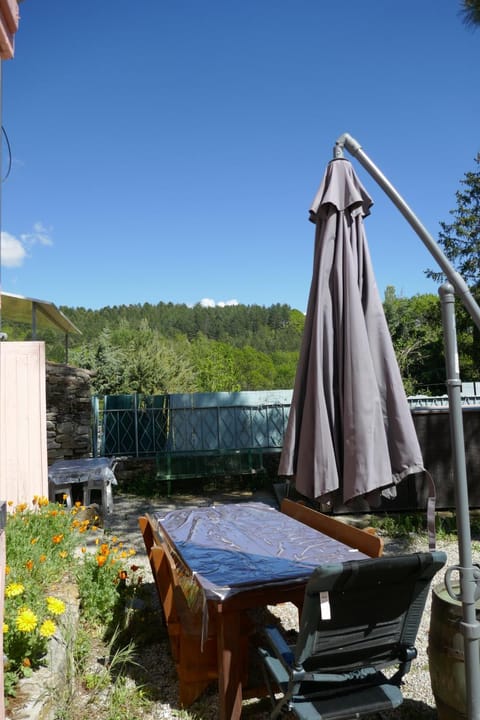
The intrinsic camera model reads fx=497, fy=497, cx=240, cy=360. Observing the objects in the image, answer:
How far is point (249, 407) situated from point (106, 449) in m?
2.83

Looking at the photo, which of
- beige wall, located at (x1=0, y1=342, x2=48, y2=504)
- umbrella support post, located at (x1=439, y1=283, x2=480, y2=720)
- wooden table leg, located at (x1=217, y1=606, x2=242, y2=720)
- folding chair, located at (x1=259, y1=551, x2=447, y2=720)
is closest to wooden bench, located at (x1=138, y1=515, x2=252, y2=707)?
wooden table leg, located at (x1=217, y1=606, x2=242, y2=720)

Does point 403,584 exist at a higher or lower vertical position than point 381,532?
higher

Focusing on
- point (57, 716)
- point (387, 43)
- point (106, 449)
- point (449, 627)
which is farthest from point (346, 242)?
point (106, 449)

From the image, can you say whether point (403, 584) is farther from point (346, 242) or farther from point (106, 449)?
point (106, 449)

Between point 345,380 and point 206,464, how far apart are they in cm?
686

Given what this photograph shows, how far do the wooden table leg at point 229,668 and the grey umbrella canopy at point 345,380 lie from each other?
2.31 ft

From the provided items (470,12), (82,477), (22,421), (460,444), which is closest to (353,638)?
(460,444)

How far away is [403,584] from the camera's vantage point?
79.4 inches

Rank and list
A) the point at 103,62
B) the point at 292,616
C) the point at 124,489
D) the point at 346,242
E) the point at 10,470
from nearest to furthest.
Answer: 1. the point at 346,242
2. the point at 292,616
3. the point at 10,470
4. the point at 103,62
5. the point at 124,489

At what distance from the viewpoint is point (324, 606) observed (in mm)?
1854

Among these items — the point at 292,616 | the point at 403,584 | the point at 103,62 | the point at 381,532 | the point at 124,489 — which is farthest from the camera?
the point at 124,489

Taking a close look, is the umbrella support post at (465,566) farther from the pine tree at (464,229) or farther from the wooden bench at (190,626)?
the pine tree at (464,229)

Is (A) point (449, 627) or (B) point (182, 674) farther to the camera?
(B) point (182, 674)

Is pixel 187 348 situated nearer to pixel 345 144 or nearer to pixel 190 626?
pixel 190 626
